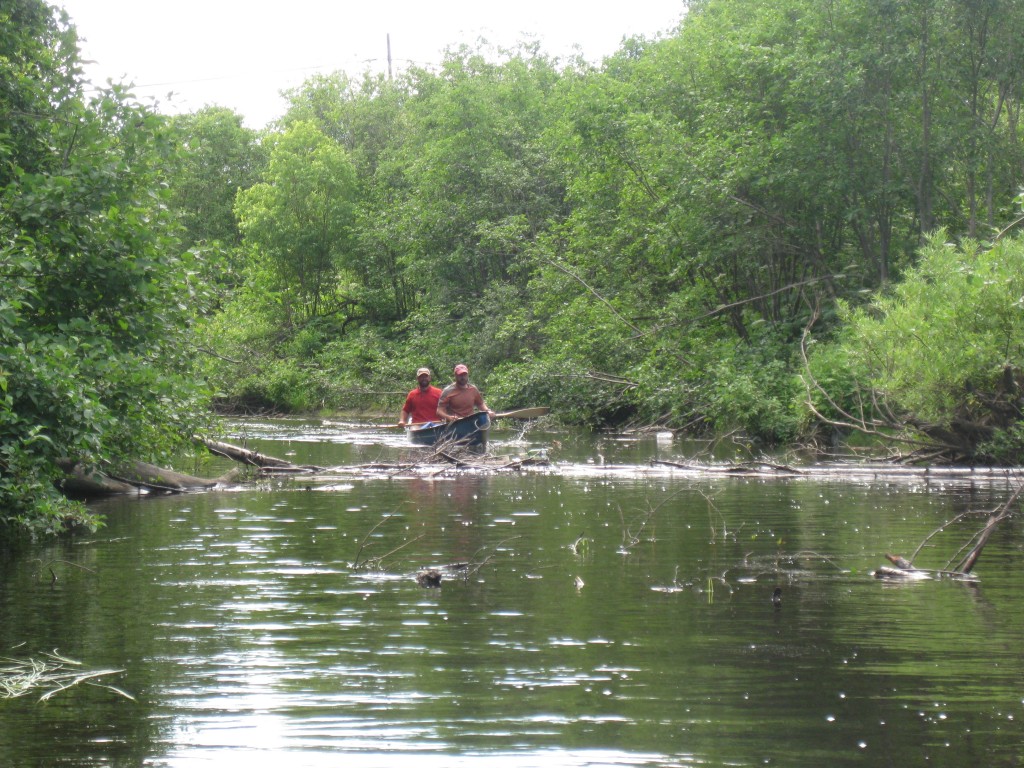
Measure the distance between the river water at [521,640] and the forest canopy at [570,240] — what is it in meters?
2.31

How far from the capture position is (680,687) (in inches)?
257

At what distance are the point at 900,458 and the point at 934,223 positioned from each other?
39.4 ft

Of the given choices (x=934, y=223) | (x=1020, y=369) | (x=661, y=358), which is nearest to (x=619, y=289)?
(x=661, y=358)

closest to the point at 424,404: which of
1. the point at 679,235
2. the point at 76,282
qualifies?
the point at 679,235

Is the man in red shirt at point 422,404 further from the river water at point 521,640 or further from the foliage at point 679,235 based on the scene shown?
the river water at point 521,640

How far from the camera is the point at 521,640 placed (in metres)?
7.67

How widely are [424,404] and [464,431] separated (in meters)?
1.90

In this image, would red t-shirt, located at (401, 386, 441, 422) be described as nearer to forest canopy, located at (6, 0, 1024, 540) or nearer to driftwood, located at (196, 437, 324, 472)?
forest canopy, located at (6, 0, 1024, 540)

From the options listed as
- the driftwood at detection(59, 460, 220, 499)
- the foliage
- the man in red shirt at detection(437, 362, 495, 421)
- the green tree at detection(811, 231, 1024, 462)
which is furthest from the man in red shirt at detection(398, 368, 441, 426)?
the green tree at detection(811, 231, 1024, 462)

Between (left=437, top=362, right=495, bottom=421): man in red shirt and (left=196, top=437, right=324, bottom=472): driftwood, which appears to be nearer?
(left=196, top=437, right=324, bottom=472): driftwood

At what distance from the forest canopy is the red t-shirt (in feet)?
12.7

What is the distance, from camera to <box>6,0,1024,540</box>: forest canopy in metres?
12.7

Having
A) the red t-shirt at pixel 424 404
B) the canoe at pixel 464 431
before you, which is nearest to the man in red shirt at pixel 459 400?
the red t-shirt at pixel 424 404

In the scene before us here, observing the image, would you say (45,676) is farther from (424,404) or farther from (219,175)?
(219,175)
